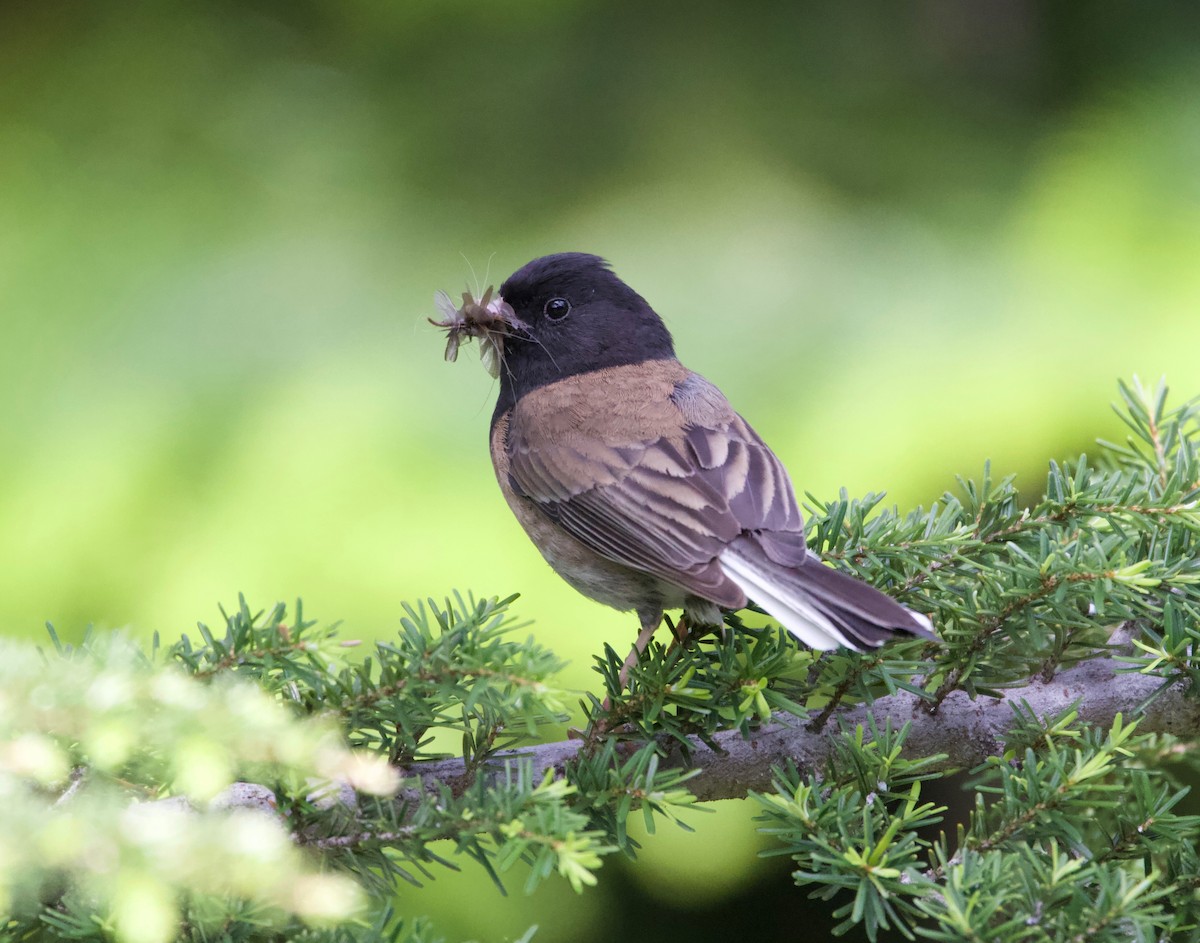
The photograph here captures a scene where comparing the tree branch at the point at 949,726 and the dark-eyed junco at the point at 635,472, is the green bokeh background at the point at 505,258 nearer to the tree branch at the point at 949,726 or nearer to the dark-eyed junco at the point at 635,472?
the dark-eyed junco at the point at 635,472

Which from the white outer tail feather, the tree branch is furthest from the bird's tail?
the tree branch

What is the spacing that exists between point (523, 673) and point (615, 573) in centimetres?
76

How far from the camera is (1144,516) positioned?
1277mm

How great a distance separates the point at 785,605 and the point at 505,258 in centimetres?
127

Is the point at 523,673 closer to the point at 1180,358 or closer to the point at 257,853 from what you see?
the point at 257,853

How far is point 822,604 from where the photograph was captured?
1.16 m

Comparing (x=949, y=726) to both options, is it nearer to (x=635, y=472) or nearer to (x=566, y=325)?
(x=635, y=472)

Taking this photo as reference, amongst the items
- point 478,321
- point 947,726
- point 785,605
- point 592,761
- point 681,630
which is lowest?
point 592,761

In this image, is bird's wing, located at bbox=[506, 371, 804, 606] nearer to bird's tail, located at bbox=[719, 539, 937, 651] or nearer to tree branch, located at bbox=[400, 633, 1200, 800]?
bird's tail, located at bbox=[719, 539, 937, 651]

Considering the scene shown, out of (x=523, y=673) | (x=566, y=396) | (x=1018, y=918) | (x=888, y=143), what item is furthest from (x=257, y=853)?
(x=888, y=143)

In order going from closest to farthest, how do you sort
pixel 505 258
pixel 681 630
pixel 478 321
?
pixel 681 630 → pixel 478 321 → pixel 505 258

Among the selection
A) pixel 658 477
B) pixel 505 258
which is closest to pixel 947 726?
pixel 658 477

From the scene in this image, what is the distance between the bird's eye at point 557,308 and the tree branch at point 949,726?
1.03 metres

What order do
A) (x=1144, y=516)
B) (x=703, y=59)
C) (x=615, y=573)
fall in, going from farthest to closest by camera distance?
(x=703, y=59)
(x=615, y=573)
(x=1144, y=516)
